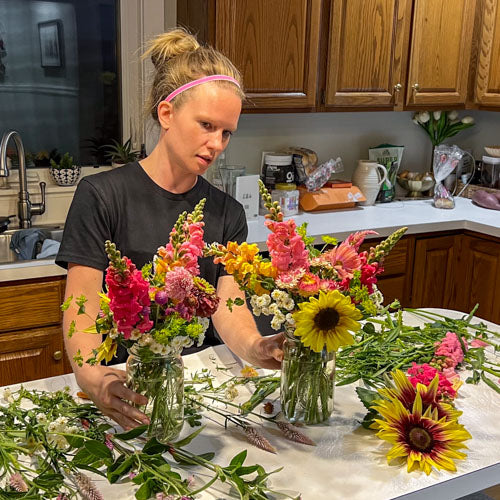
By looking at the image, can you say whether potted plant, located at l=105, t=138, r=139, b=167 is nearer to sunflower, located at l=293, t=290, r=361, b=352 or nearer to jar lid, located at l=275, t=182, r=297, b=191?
jar lid, located at l=275, t=182, r=297, b=191

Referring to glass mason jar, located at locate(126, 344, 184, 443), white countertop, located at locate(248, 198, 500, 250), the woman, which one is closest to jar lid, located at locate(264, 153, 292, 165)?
white countertop, located at locate(248, 198, 500, 250)

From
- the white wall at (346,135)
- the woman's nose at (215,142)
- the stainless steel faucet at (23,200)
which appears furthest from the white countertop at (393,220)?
the woman's nose at (215,142)

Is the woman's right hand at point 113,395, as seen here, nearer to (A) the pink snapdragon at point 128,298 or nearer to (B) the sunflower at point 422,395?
(A) the pink snapdragon at point 128,298

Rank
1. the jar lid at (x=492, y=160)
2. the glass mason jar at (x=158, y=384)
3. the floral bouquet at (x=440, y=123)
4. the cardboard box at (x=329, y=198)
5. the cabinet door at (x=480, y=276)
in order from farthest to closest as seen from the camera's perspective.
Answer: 1. the floral bouquet at (x=440, y=123)
2. the jar lid at (x=492, y=160)
3. the cardboard box at (x=329, y=198)
4. the cabinet door at (x=480, y=276)
5. the glass mason jar at (x=158, y=384)

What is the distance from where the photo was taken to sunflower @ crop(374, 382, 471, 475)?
114 cm

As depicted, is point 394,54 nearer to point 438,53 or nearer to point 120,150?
point 438,53

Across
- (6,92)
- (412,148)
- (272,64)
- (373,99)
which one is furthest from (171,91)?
(412,148)

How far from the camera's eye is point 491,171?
3.69 metres

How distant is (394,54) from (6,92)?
1.70 m

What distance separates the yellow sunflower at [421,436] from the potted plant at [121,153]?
2.18 meters

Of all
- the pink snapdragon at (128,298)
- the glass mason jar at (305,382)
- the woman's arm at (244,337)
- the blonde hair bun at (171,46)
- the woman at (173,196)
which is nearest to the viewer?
the pink snapdragon at (128,298)

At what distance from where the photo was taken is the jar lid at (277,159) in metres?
3.28

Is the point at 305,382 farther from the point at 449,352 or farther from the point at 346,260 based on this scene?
the point at 449,352

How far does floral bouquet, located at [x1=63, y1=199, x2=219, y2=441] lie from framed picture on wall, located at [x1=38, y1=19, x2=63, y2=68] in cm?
219
